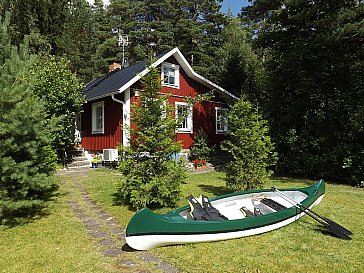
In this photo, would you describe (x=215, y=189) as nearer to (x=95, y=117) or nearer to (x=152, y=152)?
(x=152, y=152)

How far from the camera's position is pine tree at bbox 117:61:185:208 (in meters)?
6.57

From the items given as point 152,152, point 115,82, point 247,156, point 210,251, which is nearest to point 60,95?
point 115,82

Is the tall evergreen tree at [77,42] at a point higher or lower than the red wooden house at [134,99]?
higher

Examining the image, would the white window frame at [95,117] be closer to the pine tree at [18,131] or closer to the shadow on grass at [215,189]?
the shadow on grass at [215,189]

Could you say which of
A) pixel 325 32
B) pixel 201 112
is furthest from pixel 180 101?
pixel 325 32

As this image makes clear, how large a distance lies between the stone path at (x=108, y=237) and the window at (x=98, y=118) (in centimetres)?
617

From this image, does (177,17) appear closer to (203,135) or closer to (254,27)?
(254,27)

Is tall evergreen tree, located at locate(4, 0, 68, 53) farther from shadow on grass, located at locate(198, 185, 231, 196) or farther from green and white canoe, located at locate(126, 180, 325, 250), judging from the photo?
green and white canoe, located at locate(126, 180, 325, 250)

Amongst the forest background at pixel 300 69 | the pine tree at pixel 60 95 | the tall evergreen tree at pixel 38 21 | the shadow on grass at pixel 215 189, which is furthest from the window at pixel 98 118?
the tall evergreen tree at pixel 38 21

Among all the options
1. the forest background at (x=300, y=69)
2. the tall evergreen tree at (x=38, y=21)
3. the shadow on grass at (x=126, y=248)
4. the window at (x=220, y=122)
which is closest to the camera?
the shadow on grass at (x=126, y=248)

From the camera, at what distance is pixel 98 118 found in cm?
1511

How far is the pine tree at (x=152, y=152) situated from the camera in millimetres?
6566

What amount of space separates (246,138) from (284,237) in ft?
10.0

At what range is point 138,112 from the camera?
6.62 metres
